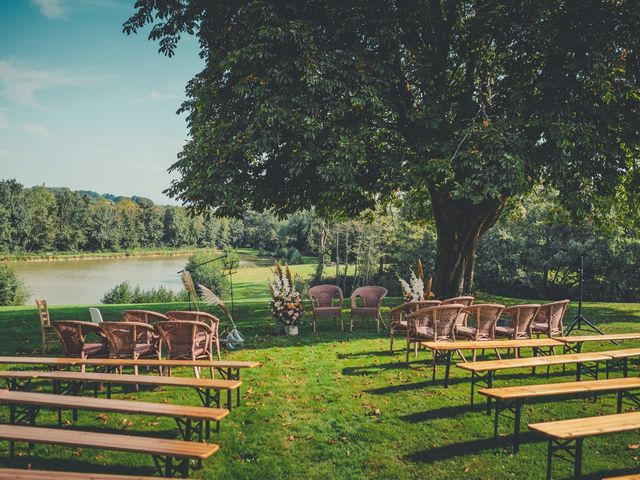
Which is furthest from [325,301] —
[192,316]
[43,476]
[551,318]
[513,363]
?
[43,476]

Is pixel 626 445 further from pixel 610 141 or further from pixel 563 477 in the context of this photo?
pixel 610 141

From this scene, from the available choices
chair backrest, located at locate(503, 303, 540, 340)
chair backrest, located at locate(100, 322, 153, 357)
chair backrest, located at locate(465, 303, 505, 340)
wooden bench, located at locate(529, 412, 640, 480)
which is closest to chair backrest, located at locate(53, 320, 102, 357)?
chair backrest, located at locate(100, 322, 153, 357)

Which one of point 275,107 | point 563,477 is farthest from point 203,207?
point 563,477

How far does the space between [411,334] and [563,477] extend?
3.86 metres

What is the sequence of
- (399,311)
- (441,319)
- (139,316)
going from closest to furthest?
(139,316)
(441,319)
(399,311)

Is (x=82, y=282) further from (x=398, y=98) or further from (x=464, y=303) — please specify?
(x=464, y=303)

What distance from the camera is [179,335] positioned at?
22.1ft

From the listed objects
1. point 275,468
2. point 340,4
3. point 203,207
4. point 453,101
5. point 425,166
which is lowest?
point 275,468

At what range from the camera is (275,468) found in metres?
4.36

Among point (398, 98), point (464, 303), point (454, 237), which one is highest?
point (398, 98)

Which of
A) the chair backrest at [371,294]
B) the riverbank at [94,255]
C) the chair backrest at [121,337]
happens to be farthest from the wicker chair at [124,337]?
the riverbank at [94,255]

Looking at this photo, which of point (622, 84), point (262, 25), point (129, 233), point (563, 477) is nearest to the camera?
point (563, 477)

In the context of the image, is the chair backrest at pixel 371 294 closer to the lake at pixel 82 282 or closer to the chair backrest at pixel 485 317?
the chair backrest at pixel 485 317

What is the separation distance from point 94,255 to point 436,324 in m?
78.7
